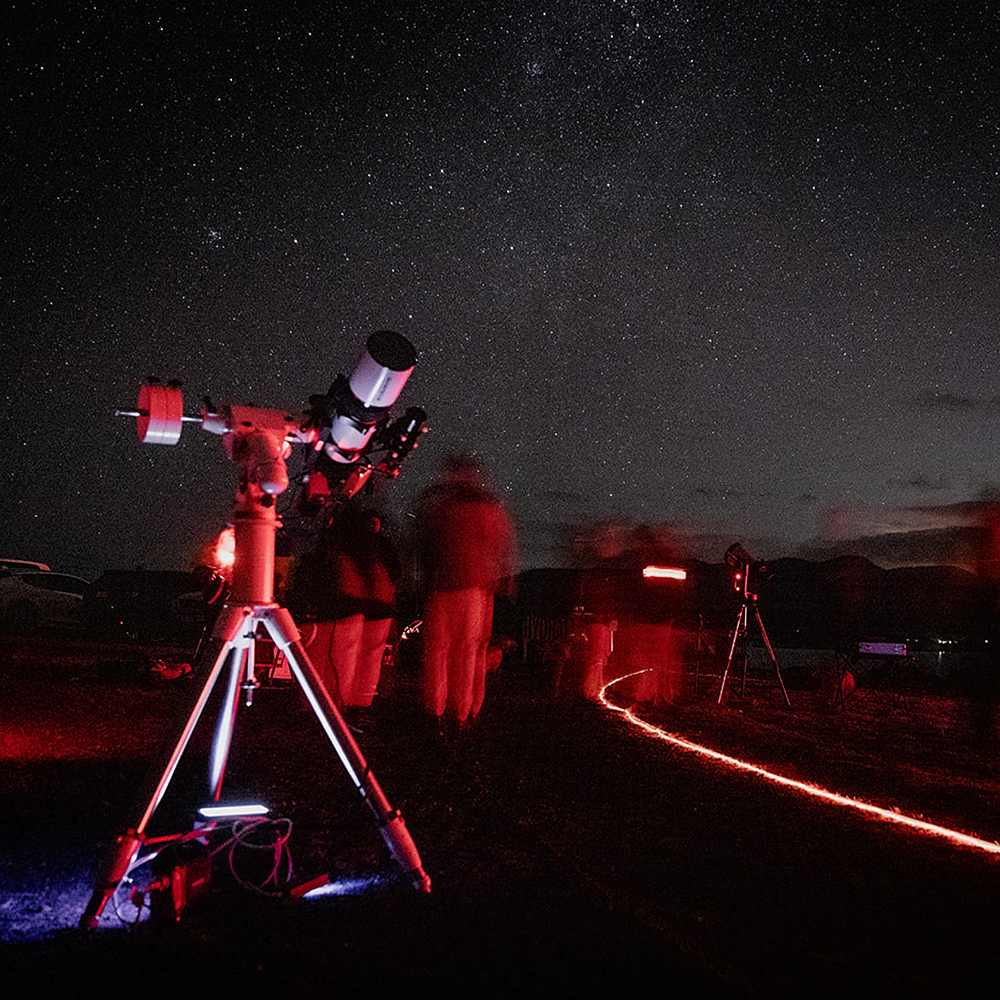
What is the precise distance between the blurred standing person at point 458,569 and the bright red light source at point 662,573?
3.44 metres

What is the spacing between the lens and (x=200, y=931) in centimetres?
229

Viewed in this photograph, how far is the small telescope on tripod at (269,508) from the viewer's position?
2395 mm

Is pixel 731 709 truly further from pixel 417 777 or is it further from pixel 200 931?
pixel 200 931

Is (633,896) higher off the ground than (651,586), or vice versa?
(651,586)

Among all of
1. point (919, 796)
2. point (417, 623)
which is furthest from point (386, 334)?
point (417, 623)

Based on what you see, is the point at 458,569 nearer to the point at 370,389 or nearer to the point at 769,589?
the point at 370,389

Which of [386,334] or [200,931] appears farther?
[386,334]

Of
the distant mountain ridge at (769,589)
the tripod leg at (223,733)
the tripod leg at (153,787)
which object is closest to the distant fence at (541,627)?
the distant mountain ridge at (769,589)

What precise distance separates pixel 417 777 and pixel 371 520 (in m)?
2.12

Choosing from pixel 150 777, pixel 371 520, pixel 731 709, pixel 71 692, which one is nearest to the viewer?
pixel 150 777

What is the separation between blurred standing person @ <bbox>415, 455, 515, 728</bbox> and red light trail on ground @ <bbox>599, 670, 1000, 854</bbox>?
5.78 feet

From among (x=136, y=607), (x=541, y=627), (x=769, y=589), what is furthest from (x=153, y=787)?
(x=136, y=607)

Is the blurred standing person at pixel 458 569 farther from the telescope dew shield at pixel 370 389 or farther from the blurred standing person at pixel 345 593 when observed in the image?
the telescope dew shield at pixel 370 389

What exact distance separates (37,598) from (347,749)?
17332 mm
